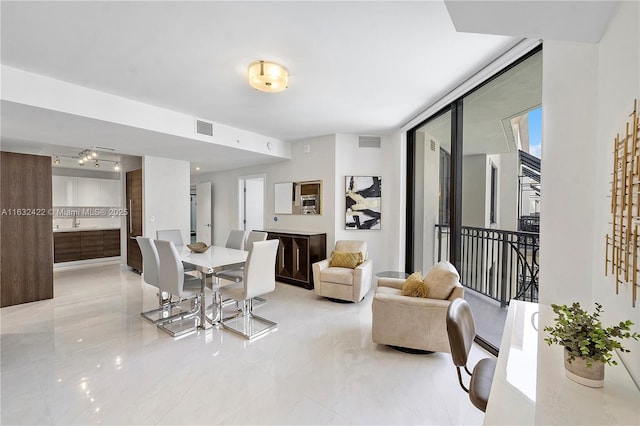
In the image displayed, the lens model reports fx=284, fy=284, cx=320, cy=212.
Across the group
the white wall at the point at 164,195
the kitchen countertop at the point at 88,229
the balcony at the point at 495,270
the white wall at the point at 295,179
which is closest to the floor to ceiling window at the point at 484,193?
the balcony at the point at 495,270

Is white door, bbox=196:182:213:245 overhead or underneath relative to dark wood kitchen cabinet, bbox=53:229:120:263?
overhead

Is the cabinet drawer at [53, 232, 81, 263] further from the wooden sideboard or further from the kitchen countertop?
the wooden sideboard

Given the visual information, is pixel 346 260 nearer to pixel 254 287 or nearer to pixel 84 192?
pixel 254 287

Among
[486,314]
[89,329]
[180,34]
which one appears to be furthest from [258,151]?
[486,314]

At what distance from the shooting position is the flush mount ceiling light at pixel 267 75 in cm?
243

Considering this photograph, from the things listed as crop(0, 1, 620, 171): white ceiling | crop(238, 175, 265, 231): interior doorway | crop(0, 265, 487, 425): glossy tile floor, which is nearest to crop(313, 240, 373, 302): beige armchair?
crop(0, 265, 487, 425): glossy tile floor

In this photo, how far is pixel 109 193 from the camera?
23.7 ft

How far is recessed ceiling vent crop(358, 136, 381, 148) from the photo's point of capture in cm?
489

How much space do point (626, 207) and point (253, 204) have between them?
Result: 6.62 m

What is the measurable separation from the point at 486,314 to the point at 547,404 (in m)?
3.22

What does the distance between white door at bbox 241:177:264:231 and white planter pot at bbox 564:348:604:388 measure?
6441 millimetres

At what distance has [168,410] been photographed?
1892 millimetres

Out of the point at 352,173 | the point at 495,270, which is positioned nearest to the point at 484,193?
the point at 495,270

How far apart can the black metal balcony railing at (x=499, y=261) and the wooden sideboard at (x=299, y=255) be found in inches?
79.8
